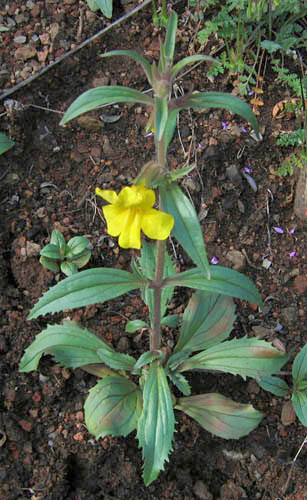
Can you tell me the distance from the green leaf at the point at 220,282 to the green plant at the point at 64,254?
847 mm


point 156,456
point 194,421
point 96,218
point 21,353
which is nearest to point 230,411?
point 194,421

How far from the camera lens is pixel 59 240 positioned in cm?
296

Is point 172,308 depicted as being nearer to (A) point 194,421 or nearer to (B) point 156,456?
(A) point 194,421

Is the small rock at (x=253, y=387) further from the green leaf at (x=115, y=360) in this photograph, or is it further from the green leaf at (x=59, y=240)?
the green leaf at (x=59, y=240)

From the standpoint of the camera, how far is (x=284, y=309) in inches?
120


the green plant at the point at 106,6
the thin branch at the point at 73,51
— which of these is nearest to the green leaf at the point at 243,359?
the thin branch at the point at 73,51

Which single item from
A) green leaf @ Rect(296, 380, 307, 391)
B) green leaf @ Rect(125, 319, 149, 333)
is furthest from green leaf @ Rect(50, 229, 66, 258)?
green leaf @ Rect(296, 380, 307, 391)

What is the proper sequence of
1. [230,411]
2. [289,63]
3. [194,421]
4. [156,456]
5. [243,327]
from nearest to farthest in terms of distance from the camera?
[156,456], [230,411], [194,421], [243,327], [289,63]

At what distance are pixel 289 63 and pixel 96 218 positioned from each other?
5.35 feet

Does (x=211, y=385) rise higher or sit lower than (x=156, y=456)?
lower

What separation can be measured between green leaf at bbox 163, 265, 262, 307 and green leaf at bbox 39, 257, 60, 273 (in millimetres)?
936

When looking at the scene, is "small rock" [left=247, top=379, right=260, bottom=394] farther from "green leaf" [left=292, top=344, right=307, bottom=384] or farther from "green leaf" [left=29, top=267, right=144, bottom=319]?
"green leaf" [left=29, top=267, right=144, bottom=319]

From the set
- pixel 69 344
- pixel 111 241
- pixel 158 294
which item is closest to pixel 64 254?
pixel 111 241

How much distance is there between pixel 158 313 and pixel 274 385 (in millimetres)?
843
